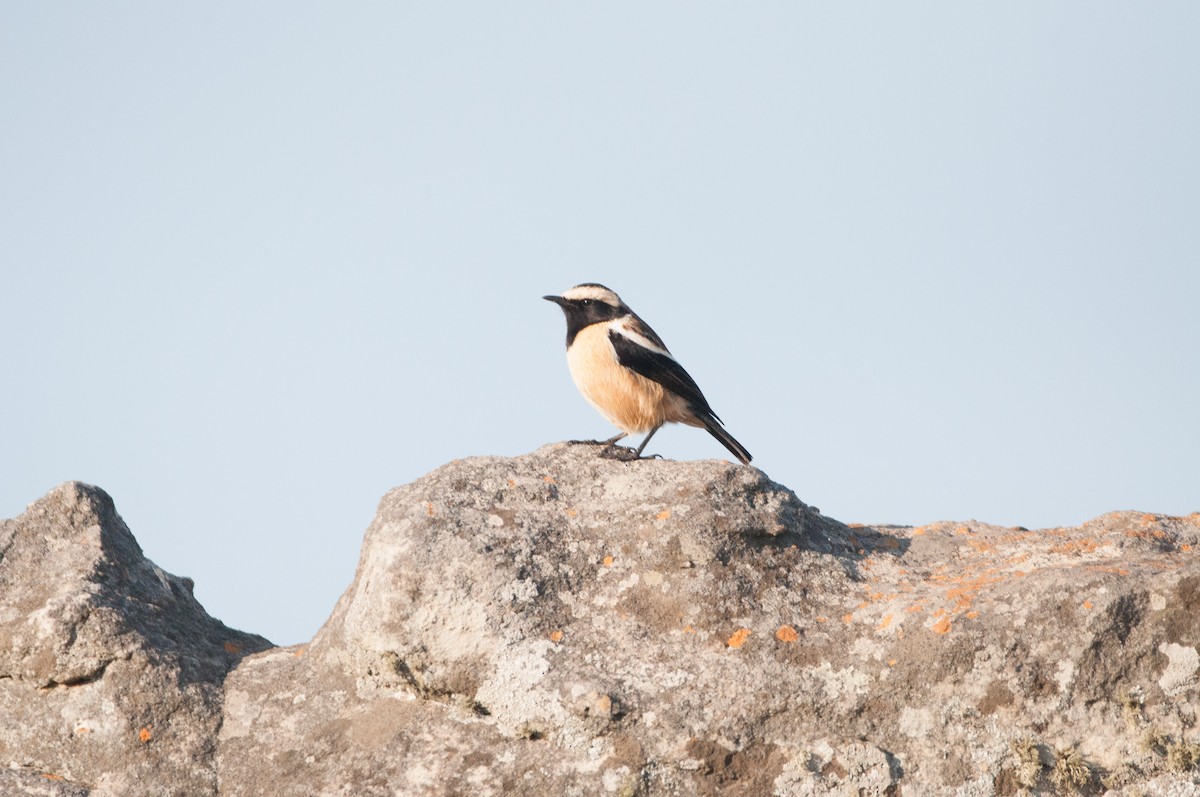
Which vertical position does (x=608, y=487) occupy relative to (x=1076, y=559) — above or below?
above

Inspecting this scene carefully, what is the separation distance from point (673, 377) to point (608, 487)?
3.39 metres

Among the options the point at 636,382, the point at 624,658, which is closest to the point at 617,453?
the point at 636,382

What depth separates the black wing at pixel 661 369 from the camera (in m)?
10.2

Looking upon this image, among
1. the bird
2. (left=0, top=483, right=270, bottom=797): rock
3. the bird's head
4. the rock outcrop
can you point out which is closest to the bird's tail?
the bird

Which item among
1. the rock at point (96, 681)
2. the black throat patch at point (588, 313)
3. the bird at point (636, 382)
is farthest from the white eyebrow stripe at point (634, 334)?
the rock at point (96, 681)

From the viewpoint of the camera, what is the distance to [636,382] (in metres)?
10.2

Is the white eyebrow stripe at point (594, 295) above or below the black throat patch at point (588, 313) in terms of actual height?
above

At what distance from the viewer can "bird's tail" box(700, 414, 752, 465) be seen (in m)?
10.5

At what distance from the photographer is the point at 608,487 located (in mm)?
7012

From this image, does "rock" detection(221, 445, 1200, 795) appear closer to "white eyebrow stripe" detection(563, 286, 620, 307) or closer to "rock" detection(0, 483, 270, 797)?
"rock" detection(0, 483, 270, 797)

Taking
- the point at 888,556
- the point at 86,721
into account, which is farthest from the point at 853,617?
→ the point at 86,721

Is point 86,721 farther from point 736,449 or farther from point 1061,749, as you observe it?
point 736,449

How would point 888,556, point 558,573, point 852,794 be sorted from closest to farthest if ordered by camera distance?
point 852,794
point 558,573
point 888,556

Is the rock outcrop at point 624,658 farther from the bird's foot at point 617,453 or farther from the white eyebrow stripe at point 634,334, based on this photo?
the white eyebrow stripe at point 634,334
